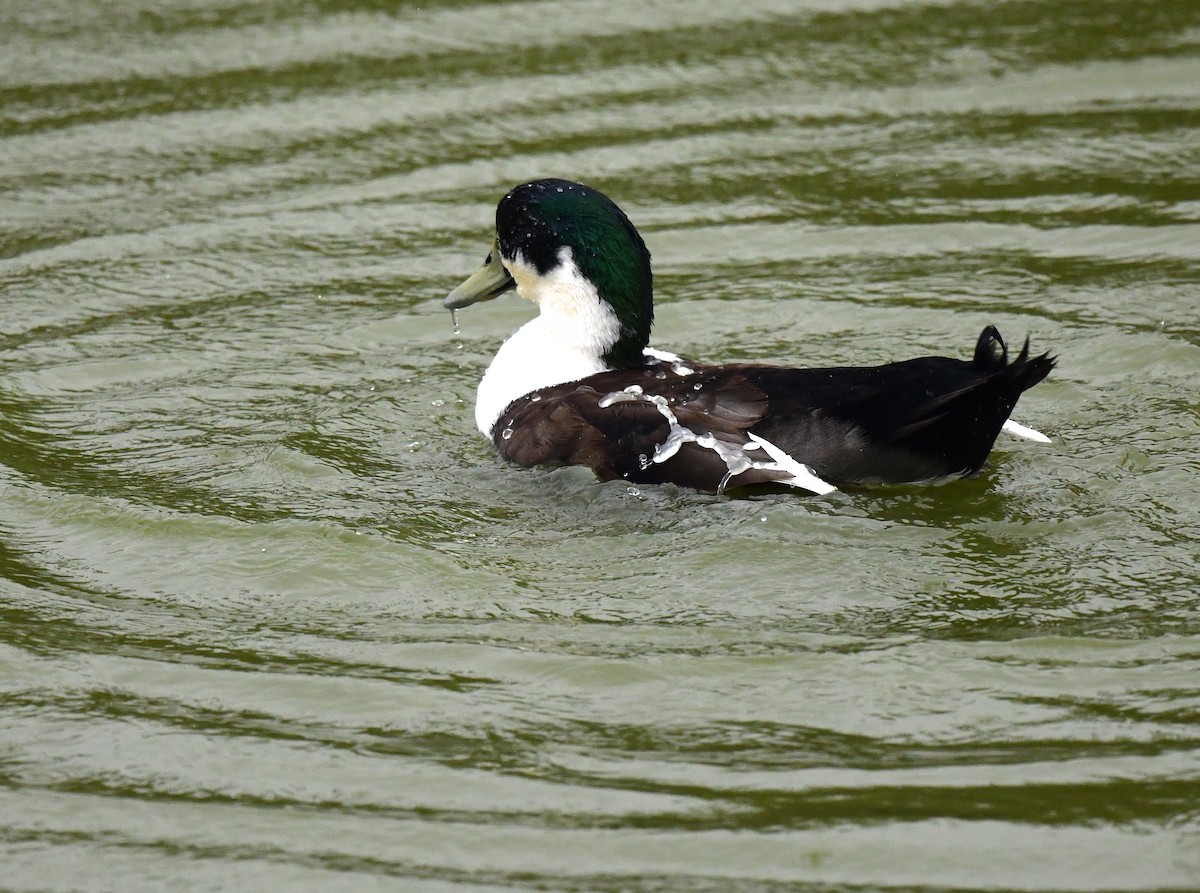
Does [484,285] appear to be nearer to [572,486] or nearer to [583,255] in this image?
[583,255]

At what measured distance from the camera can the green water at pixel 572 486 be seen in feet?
14.4

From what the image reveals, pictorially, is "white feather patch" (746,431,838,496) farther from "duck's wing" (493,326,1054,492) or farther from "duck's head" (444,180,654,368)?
"duck's head" (444,180,654,368)

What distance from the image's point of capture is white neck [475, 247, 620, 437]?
6867 mm

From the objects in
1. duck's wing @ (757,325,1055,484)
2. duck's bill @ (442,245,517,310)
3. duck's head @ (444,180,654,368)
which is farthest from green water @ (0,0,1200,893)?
duck's head @ (444,180,654,368)

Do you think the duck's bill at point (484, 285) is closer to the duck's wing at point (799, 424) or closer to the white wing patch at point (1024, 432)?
the duck's wing at point (799, 424)

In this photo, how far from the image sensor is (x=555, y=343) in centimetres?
699

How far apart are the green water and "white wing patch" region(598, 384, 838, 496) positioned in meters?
0.12

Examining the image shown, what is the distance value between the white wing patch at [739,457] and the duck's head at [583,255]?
72 centimetres

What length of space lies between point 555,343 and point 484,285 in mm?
462

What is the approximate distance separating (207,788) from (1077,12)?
813 centimetres

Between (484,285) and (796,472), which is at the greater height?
(484,285)

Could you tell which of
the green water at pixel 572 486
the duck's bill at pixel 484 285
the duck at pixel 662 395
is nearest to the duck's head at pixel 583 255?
the duck at pixel 662 395

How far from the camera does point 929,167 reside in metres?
9.16

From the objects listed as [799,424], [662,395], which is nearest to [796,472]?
[799,424]
